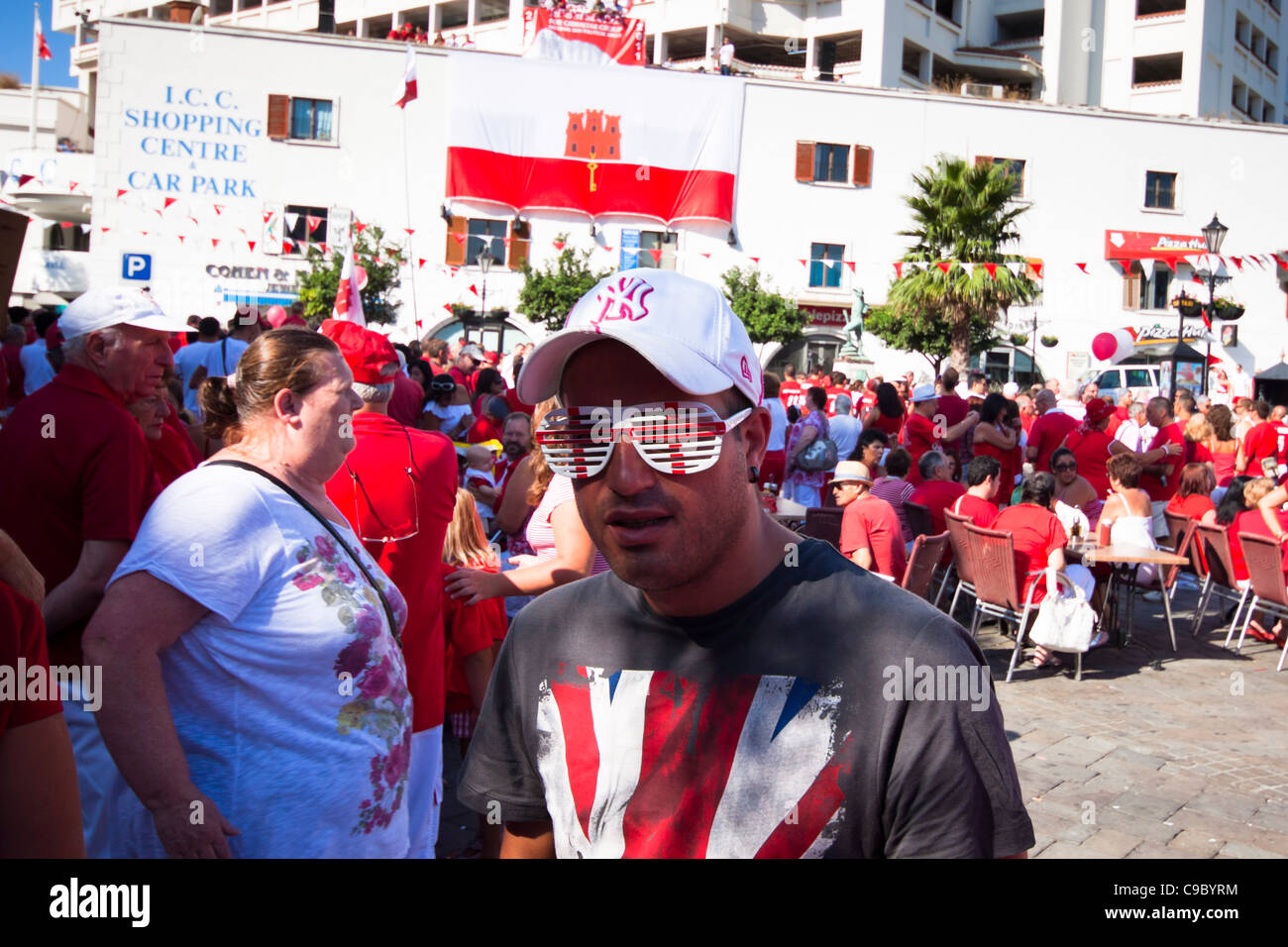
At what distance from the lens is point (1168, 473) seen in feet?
36.4

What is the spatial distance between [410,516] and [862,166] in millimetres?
32931

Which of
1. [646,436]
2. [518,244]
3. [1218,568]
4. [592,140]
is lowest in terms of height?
[1218,568]

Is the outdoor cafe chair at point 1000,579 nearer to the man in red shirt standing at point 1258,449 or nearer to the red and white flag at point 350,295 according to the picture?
the red and white flag at point 350,295

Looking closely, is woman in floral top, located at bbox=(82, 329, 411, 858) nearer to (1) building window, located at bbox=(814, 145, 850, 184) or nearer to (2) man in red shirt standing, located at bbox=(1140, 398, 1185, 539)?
(2) man in red shirt standing, located at bbox=(1140, 398, 1185, 539)

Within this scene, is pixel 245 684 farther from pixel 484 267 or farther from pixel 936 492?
pixel 484 267

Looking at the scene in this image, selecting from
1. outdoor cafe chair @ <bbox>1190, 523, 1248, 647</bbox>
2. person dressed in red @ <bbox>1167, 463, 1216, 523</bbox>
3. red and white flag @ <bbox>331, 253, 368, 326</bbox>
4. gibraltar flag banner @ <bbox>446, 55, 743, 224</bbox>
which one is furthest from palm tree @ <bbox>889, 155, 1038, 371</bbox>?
red and white flag @ <bbox>331, 253, 368, 326</bbox>

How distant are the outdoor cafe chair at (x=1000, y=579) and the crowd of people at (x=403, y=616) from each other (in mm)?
4235

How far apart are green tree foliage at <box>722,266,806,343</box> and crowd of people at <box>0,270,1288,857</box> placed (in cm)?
2810

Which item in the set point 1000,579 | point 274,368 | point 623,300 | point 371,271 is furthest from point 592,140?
point 623,300

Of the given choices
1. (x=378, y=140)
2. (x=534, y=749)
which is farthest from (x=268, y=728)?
(x=378, y=140)

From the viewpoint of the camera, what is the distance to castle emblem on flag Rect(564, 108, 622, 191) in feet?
101

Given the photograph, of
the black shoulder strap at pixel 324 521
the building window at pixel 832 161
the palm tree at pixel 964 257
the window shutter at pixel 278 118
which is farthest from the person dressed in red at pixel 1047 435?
the window shutter at pixel 278 118

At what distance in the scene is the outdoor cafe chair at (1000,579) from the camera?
7555 mm

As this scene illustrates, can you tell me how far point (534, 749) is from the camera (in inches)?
64.7
